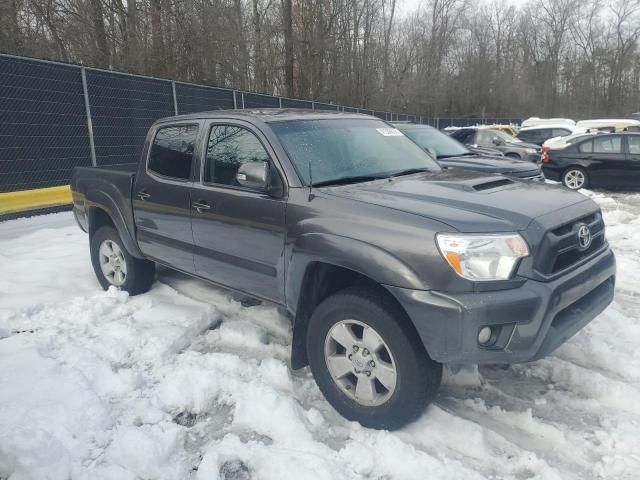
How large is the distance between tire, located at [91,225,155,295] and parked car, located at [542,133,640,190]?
10666 mm

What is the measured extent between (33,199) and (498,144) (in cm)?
1184

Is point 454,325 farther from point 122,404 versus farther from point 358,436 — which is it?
point 122,404

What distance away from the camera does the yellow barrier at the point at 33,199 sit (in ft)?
25.7

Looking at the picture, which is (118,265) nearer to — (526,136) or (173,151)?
(173,151)

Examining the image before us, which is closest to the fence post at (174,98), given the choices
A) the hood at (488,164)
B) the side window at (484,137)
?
the hood at (488,164)

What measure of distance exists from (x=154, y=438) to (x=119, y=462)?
23 centimetres

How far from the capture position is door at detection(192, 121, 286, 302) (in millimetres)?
3359

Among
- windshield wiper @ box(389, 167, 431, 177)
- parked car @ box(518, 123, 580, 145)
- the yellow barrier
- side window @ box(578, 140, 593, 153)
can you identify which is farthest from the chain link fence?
parked car @ box(518, 123, 580, 145)

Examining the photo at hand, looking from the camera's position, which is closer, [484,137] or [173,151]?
[173,151]

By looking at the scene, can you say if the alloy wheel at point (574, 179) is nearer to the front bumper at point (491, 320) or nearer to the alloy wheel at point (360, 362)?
the front bumper at point (491, 320)

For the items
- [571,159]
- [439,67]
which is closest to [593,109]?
[439,67]

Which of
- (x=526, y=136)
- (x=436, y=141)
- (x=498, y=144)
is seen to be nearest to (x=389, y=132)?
(x=436, y=141)

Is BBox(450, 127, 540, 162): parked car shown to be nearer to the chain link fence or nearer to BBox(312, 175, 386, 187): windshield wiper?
the chain link fence

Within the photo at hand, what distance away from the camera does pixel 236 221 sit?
11.7ft
